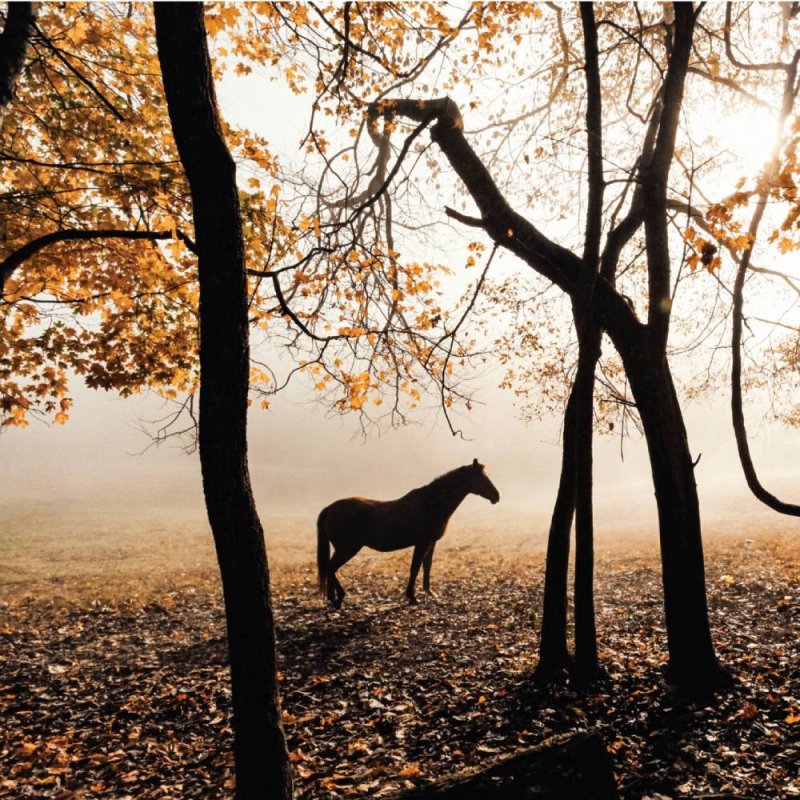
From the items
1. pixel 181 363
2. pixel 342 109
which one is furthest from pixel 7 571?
pixel 342 109

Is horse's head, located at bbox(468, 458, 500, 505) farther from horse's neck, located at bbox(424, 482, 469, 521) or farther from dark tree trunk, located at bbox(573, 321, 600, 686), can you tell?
dark tree trunk, located at bbox(573, 321, 600, 686)

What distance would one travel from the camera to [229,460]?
13.8ft

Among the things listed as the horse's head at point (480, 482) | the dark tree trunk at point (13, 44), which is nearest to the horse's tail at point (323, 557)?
the horse's head at point (480, 482)

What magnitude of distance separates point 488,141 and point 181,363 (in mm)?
7409

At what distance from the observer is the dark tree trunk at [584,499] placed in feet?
22.3

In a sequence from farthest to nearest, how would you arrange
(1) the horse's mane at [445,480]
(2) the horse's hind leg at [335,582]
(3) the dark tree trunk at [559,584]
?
(1) the horse's mane at [445,480], (2) the horse's hind leg at [335,582], (3) the dark tree trunk at [559,584]

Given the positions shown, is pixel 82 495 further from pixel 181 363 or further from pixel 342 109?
pixel 342 109

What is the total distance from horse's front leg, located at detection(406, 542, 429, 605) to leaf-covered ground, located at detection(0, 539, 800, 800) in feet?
0.92

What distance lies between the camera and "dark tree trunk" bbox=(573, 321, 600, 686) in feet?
22.3

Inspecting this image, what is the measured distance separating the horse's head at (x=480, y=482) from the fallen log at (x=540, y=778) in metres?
9.06

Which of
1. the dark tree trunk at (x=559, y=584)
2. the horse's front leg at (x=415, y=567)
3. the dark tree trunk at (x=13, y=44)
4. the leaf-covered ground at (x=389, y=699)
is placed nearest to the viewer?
the leaf-covered ground at (x=389, y=699)

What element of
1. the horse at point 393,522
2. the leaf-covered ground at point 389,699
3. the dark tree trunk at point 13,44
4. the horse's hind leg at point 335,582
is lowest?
the leaf-covered ground at point 389,699

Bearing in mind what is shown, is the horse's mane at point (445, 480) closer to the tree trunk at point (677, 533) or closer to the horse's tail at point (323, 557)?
the horse's tail at point (323, 557)

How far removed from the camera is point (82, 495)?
4703cm
